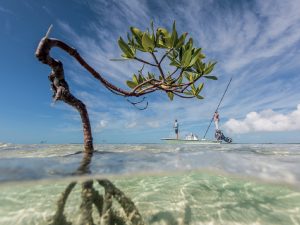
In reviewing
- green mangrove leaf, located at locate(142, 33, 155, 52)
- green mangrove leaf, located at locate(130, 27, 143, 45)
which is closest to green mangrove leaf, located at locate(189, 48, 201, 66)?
green mangrove leaf, located at locate(142, 33, 155, 52)

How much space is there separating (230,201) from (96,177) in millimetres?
3283

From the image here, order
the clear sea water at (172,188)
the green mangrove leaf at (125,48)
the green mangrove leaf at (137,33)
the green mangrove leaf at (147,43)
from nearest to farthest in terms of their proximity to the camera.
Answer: the green mangrove leaf at (147,43)
the green mangrove leaf at (137,33)
the green mangrove leaf at (125,48)
the clear sea water at (172,188)

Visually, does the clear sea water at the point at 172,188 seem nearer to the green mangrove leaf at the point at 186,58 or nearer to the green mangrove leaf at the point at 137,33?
the green mangrove leaf at the point at 186,58

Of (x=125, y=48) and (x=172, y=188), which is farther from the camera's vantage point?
(x=172, y=188)

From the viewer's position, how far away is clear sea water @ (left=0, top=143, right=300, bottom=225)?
4508 millimetres

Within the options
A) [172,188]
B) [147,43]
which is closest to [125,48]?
[147,43]

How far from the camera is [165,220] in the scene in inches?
169

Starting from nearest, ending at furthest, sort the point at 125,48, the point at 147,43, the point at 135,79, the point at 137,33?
1. the point at 147,43
2. the point at 137,33
3. the point at 125,48
4. the point at 135,79

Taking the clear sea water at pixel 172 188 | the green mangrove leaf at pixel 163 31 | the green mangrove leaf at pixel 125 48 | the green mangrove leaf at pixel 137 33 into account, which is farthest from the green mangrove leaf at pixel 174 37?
the clear sea water at pixel 172 188

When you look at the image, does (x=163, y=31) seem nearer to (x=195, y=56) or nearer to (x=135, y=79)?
(x=195, y=56)

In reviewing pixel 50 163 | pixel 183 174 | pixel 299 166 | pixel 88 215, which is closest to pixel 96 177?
pixel 50 163

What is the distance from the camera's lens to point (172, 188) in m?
6.04

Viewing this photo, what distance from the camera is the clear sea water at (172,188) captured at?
451cm

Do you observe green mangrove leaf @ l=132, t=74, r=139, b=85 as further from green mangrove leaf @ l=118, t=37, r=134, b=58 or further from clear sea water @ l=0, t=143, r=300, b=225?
clear sea water @ l=0, t=143, r=300, b=225
